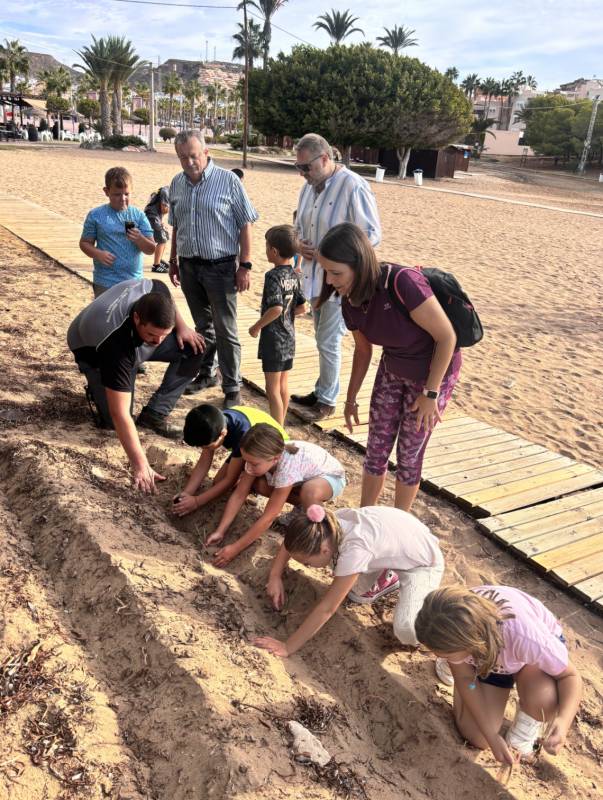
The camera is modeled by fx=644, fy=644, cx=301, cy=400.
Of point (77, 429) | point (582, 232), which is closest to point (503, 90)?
point (582, 232)

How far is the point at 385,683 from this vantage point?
8.96ft

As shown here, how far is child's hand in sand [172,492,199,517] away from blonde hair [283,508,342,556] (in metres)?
1.14

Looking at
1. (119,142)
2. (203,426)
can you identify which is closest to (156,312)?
(203,426)

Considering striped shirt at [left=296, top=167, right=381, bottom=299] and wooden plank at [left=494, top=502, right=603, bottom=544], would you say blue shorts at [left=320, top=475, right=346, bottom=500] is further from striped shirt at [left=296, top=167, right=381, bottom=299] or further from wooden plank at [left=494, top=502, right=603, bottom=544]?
striped shirt at [left=296, top=167, right=381, bottom=299]

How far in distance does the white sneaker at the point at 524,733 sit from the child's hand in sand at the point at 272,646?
3.05ft

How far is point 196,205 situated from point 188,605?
277 cm

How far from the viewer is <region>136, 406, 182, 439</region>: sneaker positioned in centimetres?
445

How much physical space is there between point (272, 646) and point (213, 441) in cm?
109

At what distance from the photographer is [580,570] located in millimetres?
3451

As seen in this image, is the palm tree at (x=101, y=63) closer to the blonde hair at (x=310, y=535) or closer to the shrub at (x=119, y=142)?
the shrub at (x=119, y=142)

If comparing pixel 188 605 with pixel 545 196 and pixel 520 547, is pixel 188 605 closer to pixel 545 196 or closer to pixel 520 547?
pixel 520 547

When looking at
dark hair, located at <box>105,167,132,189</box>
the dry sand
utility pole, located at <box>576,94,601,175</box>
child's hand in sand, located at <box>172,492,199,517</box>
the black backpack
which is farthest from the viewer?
utility pole, located at <box>576,94,601,175</box>

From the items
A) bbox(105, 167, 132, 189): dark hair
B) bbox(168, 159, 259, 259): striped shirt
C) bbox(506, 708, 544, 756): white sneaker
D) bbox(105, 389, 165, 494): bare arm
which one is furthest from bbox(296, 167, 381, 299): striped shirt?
bbox(506, 708, 544, 756): white sneaker

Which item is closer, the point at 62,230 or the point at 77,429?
the point at 77,429
